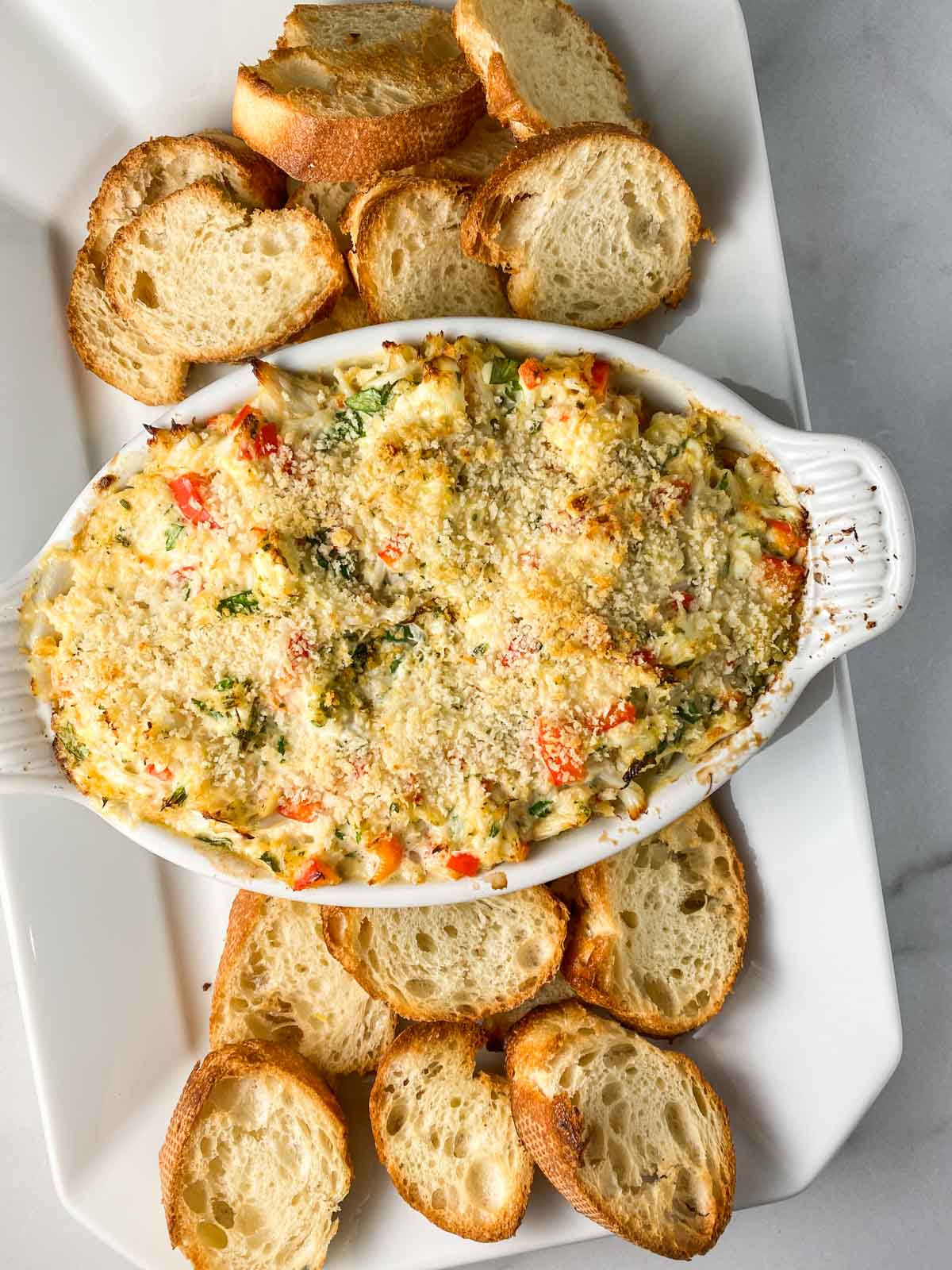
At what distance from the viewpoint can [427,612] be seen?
83.7 inches

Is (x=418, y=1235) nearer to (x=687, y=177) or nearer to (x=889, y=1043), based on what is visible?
(x=889, y=1043)

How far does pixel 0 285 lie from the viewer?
2680 millimetres

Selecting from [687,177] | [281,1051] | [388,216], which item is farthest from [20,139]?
[281,1051]

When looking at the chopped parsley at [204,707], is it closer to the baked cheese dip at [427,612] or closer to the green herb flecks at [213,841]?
the baked cheese dip at [427,612]

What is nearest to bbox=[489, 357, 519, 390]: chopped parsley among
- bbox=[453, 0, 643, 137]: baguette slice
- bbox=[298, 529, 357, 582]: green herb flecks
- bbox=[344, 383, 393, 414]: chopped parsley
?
bbox=[344, 383, 393, 414]: chopped parsley

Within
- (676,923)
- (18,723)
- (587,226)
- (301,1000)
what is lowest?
(676,923)

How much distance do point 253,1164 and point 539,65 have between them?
2520 millimetres

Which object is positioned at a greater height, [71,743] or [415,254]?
[415,254]

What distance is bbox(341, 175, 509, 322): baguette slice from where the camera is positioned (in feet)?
7.54

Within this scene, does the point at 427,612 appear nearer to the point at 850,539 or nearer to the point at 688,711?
the point at 688,711

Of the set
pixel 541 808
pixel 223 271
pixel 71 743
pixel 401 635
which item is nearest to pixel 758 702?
pixel 541 808

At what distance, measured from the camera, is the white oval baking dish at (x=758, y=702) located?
6.81ft

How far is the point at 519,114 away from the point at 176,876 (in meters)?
1.95

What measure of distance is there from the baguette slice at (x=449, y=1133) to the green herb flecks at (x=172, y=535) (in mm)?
1230
